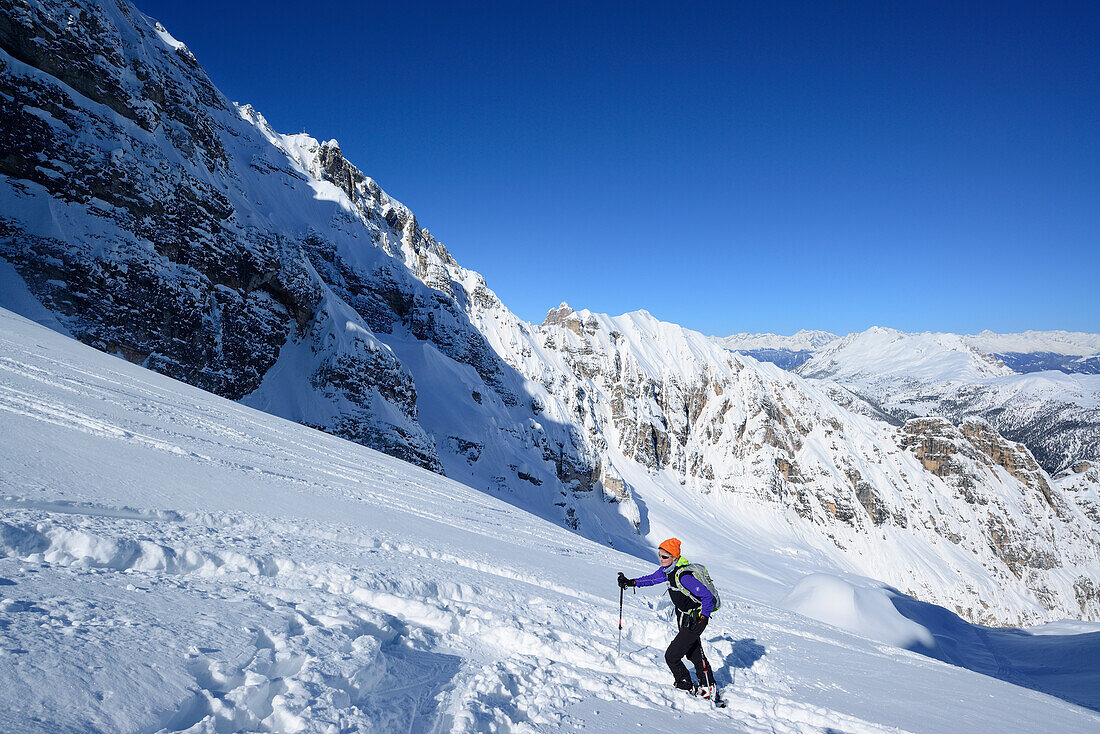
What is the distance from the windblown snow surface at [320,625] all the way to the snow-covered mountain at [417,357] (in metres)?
24.9

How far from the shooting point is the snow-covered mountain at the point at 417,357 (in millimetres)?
27625

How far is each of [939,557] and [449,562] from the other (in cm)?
13688

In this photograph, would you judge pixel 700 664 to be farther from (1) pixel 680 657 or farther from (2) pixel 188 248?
(2) pixel 188 248

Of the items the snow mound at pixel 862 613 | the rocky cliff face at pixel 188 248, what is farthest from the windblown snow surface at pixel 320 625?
the rocky cliff face at pixel 188 248

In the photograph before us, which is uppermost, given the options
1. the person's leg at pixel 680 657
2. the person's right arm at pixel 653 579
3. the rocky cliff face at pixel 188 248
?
the rocky cliff face at pixel 188 248

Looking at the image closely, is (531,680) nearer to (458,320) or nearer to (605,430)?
(458,320)

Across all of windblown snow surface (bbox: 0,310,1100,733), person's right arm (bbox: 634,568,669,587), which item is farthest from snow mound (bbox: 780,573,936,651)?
person's right arm (bbox: 634,568,669,587)

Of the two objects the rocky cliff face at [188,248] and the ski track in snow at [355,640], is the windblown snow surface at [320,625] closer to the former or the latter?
the ski track in snow at [355,640]

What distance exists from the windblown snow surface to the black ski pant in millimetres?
149

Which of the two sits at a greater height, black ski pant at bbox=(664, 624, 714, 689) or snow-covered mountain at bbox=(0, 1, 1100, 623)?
snow-covered mountain at bbox=(0, 1, 1100, 623)

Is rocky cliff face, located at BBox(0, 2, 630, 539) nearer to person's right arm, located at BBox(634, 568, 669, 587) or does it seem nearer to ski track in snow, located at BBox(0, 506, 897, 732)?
ski track in snow, located at BBox(0, 506, 897, 732)

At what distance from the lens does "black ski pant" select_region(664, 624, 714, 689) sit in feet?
15.4

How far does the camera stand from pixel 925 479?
118188 mm

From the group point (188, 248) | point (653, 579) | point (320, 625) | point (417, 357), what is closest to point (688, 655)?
point (653, 579)
